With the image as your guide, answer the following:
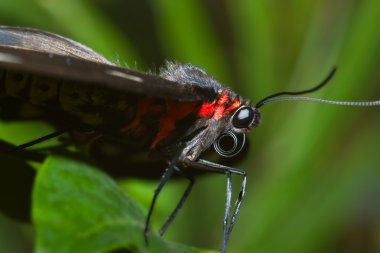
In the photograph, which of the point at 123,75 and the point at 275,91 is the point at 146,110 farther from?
the point at 275,91

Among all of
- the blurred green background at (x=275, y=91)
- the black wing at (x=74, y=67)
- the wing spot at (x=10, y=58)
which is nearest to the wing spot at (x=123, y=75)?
the black wing at (x=74, y=67)

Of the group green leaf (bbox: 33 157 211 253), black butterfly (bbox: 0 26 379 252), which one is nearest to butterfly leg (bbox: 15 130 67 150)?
black butterfly (bbox: 0 26 379 252)

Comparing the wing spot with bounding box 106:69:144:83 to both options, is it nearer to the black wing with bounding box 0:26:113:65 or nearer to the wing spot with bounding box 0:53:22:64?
the wing spot with bounding box 0:53:22:64

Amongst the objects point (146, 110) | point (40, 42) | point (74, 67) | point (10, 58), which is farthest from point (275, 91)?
point (10, 58)

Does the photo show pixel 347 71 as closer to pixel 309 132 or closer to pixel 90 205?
pixel 309 132

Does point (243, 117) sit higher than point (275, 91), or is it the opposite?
point (275, 91)
